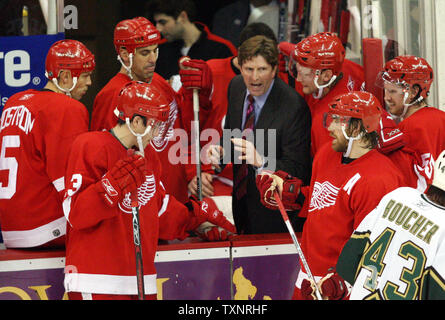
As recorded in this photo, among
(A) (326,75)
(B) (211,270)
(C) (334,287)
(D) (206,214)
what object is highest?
(A) (326,75)

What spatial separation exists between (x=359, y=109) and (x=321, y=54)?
2.63 feet

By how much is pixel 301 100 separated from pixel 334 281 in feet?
4.60

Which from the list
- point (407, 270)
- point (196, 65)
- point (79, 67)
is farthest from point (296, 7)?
point (407, 270)

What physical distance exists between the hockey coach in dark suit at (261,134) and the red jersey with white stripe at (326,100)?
0.07 meters

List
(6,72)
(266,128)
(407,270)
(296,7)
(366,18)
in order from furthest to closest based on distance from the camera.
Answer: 1. (296,7)
2. (366,18)
3. (6,72)
4. (266,128)
5. (407,270)

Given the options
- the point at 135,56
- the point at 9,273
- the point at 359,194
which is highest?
the point at 135,56

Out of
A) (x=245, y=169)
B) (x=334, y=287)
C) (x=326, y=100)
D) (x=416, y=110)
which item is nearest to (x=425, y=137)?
(x=416, y=110)

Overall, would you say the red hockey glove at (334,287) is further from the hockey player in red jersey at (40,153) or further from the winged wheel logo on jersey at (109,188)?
the hockey player in red jersey at (40,153)

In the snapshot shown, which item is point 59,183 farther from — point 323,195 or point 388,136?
point 388,136

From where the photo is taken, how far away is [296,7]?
7.88m

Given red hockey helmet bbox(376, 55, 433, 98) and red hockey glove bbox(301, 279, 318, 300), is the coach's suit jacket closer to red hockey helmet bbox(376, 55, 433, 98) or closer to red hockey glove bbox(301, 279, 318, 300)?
red hockey helmet bbox(376, 55, 433, 98)

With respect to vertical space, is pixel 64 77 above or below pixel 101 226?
above

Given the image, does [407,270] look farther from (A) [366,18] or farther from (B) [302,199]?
(A) [366,18]

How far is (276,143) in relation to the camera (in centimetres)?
439
